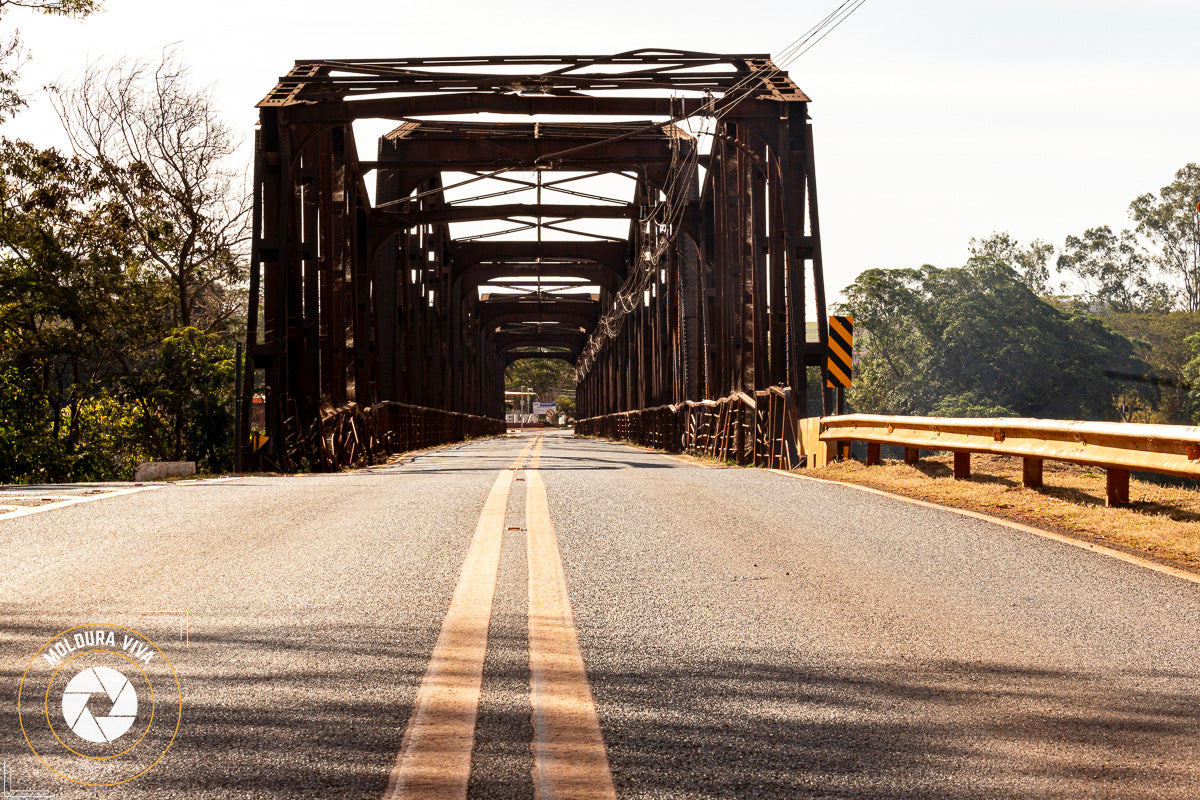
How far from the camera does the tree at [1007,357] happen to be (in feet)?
190

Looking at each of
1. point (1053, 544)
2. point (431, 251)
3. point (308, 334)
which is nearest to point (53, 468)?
point (308, 334)

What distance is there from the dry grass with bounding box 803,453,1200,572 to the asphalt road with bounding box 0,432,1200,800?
78 cm

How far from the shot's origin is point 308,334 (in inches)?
813

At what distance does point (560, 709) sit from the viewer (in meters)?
3.21

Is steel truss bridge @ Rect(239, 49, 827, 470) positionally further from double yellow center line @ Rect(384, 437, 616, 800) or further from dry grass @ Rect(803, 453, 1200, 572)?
double yellow center line @ Rect(384, 437, 616, 800)

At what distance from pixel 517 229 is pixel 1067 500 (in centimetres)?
2730

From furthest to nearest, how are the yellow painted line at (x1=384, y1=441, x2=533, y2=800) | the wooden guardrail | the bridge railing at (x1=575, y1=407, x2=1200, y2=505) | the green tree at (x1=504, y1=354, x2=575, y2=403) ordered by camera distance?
the green tree at (x1=504, y1=354, x2=575, y2=403)
the bridge railing at (x1=575, y1=407, x2=1200, y2=505)
the wooden guardrail
the yellow painted line at (x1=384, y1=441, x2=533, y2=800)

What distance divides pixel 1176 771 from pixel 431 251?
42.0 metres

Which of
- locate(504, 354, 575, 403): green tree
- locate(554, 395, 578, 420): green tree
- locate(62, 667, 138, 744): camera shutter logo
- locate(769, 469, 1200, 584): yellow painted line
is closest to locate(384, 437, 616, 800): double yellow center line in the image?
locate(62, 667, 138, 744): camera shutter logo

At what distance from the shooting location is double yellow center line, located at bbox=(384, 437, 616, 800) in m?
2.62

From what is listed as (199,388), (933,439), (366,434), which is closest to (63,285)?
(199,388)

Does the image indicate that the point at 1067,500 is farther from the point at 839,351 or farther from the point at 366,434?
the point at 366,434

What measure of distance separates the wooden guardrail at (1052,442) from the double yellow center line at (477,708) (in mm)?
4505

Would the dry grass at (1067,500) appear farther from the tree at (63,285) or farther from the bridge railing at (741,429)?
the tree at (63,285)
